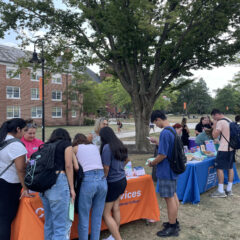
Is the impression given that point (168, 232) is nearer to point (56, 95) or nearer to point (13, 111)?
point (13, 111)

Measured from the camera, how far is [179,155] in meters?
3.70

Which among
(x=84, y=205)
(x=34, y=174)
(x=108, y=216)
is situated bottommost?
(x=108, y=216)

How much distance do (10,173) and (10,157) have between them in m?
0.22

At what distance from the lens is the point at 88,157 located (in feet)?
10.1

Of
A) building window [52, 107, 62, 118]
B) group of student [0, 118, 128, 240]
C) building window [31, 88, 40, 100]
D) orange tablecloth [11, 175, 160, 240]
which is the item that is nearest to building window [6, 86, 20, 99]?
building window [31, 88, 40, 100]

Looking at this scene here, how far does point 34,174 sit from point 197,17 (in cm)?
879

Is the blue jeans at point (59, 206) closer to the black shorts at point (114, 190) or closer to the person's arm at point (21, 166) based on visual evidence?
the person's arm at point (21, 166)

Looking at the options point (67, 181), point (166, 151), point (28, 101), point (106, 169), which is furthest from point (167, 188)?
point (28, 101)

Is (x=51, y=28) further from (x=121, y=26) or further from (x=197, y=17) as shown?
(x=197, y=17)

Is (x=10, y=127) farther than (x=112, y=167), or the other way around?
(x=112, y=167)

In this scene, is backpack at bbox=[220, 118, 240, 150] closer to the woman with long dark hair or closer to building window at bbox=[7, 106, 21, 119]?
the woman with long dark hair

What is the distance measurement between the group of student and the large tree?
6.28 m

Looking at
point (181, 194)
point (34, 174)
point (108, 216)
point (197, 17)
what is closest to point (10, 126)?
point (34, 174)

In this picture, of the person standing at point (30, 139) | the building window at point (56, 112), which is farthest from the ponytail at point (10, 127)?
the building window at point (56, 112)
